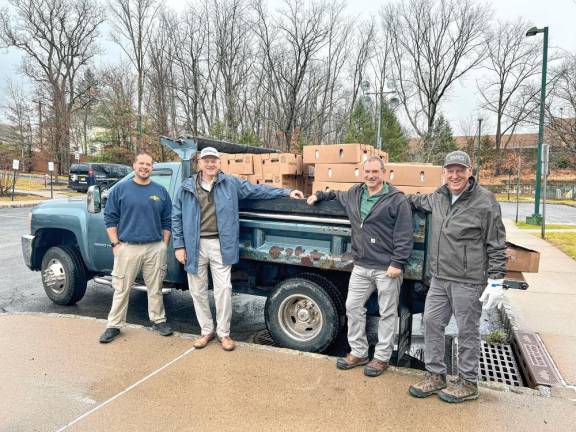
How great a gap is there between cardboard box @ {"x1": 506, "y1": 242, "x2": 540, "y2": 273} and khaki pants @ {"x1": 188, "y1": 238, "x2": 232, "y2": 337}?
8.18 feet

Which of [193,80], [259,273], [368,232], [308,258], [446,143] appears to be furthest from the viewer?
[446,143]

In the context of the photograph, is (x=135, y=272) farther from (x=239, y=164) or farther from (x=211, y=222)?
(x=239, y=164)

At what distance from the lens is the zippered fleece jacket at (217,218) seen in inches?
171

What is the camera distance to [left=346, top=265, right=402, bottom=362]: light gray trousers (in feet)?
12.6

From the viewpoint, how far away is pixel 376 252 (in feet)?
12.4

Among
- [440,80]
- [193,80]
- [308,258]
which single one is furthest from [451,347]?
[440,80]

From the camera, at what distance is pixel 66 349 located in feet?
14.8

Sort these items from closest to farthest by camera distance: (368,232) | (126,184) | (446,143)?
(368,232) < (126,184) < (446,143)

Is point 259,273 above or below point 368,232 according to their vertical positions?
below

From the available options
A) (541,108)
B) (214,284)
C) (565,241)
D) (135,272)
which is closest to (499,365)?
(214,284)

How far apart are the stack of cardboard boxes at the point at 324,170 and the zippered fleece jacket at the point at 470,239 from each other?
92cm

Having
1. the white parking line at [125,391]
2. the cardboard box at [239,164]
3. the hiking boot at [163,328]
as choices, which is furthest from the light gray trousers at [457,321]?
the hiking boot at [163,328]

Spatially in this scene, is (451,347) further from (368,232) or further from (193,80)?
(193,80)

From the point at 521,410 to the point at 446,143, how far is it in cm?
4267
